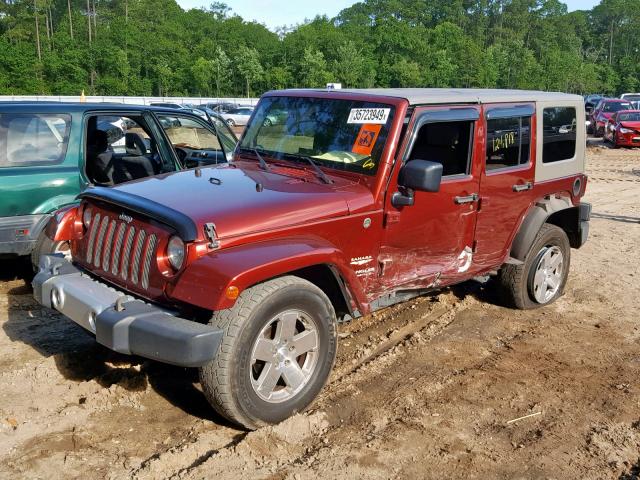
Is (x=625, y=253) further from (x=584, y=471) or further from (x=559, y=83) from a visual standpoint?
(x=559, y=83)

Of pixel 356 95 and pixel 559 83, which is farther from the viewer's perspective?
pixel 559 83

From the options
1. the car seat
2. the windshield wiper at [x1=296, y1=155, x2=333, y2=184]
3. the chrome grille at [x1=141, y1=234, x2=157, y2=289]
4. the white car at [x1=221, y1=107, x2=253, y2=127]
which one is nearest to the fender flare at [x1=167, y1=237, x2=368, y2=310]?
the chrome grille at [x1=141, y1=234, x2=157, y2=289]

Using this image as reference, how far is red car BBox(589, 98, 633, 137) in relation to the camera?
2850 centimetres

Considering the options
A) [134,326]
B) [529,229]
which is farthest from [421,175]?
[134,326]

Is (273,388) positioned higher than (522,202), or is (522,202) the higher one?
(522,202)

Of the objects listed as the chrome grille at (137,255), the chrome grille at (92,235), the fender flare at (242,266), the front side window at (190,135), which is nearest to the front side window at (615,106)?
the front side window at (190,135)

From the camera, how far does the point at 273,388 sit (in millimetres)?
3842

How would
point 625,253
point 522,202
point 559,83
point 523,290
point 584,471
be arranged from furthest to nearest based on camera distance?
point 559,83 < point 625,253 < point 523,290 < point 522,202 < point 584,471

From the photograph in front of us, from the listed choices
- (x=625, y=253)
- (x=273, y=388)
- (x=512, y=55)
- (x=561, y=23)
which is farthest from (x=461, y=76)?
(x=273, y=388)

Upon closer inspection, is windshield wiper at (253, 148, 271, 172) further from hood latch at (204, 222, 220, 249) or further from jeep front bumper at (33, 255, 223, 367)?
jeep front bumper at (33, 255, 223, 367)

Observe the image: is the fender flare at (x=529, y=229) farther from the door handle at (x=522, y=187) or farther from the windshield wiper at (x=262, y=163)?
the windshield wiper at (x=262, y=163)

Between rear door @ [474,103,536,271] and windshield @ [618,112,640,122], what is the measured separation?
2168cm

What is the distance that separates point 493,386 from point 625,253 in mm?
4741

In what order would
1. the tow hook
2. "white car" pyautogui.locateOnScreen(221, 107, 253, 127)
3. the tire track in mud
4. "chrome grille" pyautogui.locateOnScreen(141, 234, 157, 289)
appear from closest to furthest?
the tire track in mud → the tow hook → "chrome grille" pyautogui.locateOnScreen(141, 234, 157, 289) → "white car" pyautogui.locateOnScreen(221, 107, 253, 127)
